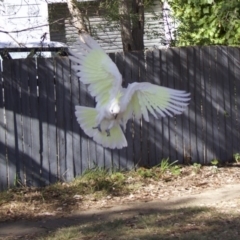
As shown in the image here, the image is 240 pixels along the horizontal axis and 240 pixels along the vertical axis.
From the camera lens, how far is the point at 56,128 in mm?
9656

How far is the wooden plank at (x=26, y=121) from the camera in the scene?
31.1 feet

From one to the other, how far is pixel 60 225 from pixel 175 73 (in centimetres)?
340

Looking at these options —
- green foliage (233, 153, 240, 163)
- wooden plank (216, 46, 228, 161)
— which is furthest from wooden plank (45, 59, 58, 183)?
green foliage (233, 153, 240, 163)

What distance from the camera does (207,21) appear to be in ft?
40.8

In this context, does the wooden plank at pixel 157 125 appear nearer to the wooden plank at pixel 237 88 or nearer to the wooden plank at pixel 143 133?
the wooden plank at pixel 143 133

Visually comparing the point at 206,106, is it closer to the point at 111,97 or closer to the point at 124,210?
the point at 124,210

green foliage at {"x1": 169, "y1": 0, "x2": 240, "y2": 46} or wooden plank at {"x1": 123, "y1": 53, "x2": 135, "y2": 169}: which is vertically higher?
green foliage at {"x1": 169, "y1": 0, "x2": 240, "y2": 46}

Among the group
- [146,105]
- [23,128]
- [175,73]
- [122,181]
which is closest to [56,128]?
[23,128]

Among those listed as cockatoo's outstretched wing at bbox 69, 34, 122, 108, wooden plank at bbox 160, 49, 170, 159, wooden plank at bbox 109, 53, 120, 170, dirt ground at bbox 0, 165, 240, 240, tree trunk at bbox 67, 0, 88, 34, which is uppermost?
tree trunk at bbox 67, 0, 88, 34

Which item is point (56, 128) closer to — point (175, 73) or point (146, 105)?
point (175, 73)

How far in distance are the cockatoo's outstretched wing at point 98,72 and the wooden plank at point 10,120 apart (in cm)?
333

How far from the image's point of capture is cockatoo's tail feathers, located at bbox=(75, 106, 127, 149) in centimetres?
622

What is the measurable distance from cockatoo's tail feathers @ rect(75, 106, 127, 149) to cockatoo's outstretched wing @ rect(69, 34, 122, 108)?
194mm

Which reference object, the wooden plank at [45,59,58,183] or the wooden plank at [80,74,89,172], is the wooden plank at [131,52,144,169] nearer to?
the wooden plank at [80,74,89,172]
